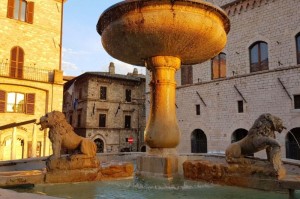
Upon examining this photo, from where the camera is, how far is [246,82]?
17.7 meters

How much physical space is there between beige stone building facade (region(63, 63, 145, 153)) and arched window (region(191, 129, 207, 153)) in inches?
432

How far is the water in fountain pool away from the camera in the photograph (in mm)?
3805

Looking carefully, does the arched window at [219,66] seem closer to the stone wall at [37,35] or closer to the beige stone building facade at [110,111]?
the stone wall at [37,35]

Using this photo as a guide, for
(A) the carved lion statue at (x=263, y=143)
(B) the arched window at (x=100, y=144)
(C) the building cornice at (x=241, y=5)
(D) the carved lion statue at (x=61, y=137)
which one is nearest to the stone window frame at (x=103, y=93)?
(B) the arched window at (x=100, y=144)

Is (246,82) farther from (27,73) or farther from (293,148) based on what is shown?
(27,73)

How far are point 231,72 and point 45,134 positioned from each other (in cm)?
1350

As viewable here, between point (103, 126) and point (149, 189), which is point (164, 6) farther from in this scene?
point (103, 126)

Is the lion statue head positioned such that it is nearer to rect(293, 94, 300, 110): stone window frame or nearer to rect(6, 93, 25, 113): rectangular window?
rect(293, 94, 300, 110): stone window frame

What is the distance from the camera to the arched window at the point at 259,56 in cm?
1708

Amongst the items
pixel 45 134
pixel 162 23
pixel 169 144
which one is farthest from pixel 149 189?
pixel 45 134

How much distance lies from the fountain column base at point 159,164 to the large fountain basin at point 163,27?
191 centimetres

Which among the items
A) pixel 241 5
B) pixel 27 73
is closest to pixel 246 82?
pixel 241 5

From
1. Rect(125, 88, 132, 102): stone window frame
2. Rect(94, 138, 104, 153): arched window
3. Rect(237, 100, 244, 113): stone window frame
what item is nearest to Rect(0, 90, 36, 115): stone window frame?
Rect(94, 138, 104, 153): arched window

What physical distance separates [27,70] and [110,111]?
11.9m
